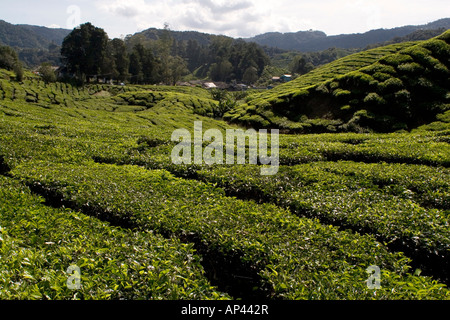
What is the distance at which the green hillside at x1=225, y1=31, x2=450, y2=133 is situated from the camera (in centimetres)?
2261

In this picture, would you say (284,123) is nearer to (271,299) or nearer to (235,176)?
(235,176)

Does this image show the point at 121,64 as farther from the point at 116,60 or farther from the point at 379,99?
the point at 379,99

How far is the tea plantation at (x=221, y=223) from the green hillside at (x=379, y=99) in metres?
10.0

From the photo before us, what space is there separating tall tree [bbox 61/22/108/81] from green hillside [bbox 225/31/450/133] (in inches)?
2240

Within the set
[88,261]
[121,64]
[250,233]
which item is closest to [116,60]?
[121,64]

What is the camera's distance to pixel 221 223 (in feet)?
23.3

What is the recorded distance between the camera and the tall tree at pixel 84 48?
67.9m

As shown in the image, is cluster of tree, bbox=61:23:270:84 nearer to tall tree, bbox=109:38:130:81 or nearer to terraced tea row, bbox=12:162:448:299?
tall tree, bbox=109:38:130:81

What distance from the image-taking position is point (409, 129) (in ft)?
71.8

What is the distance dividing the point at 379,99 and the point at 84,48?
69.5 meters

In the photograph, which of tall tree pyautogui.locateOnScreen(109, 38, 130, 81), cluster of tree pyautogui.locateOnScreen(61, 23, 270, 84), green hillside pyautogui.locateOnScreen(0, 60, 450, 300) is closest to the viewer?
green hillside pyautogui.locateOnScreen(0, 60, 450, 300)

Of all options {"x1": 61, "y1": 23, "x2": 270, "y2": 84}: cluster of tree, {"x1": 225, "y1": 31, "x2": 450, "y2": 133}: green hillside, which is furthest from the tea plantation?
{"x1": 61, "y1": 23, "x2": 270, "y2": 84}: cluster of tree
